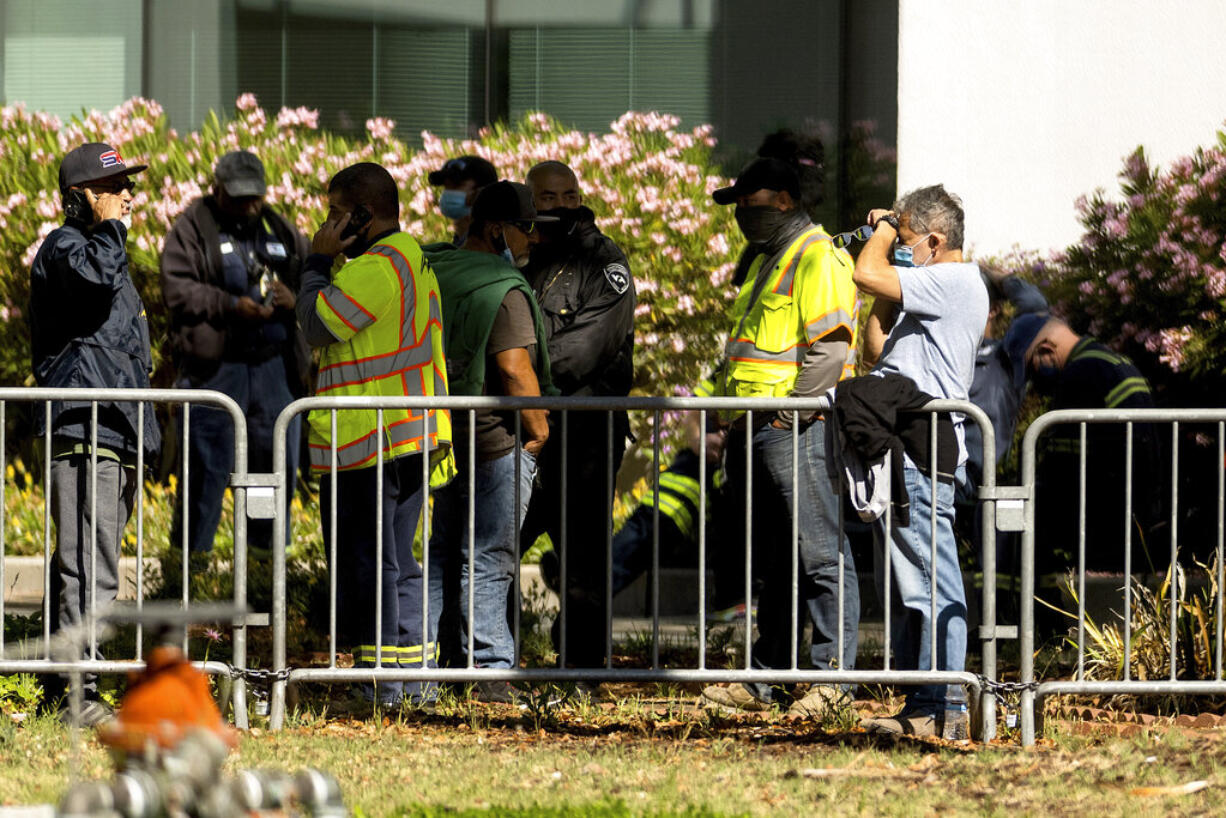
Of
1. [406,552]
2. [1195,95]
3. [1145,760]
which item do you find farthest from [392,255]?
[1195,95]

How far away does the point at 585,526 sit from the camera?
24.0 feet

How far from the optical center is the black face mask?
704 cm

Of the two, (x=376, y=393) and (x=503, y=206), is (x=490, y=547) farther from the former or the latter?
(x=503, y=206)

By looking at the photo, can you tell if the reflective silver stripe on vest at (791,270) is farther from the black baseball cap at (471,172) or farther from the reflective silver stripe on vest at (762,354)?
the black baseball cap at (471,172)

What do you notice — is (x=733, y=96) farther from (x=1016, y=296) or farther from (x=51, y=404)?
(x=51, y=404)

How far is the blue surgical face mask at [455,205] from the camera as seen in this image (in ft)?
27.0

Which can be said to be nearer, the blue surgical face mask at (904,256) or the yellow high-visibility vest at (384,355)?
the yellow high-visibility vest at (384,355)

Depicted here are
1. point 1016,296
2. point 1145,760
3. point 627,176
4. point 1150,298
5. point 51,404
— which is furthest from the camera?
point 627,176

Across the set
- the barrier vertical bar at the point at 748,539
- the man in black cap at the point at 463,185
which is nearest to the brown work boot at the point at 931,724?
the barrier vertical bar at the point at 748,539

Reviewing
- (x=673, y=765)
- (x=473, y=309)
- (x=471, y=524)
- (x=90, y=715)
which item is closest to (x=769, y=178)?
(x=473, y=309)

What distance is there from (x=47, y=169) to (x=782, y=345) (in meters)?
5.94

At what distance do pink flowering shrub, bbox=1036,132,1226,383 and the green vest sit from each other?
12.8ft

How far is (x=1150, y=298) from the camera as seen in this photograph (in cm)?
978

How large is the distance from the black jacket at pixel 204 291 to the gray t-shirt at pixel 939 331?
148 inches
